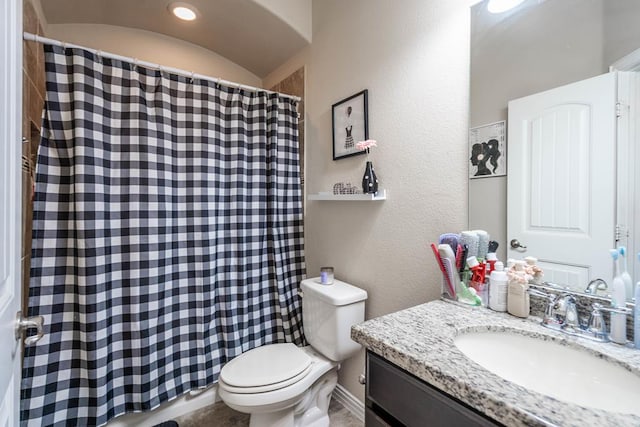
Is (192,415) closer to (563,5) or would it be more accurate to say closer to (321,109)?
(321,109)

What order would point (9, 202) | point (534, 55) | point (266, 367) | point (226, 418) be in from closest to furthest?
point (9, 202) < point (534, 55) < point (266, 367) < point (226, 418)

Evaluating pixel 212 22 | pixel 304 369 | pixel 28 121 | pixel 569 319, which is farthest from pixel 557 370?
pixel 212 22

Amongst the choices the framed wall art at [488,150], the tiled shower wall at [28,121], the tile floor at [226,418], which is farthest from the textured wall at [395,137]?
the tiled shower wall at [28,121]

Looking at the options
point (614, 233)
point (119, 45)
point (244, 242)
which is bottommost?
point (244, 242)

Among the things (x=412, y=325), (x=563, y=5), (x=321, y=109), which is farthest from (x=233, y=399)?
(x=563, y=5)

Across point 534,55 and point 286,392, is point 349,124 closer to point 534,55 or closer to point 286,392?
point 534,55

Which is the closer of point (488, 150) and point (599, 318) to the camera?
point (599, 318)

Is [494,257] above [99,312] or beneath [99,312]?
above

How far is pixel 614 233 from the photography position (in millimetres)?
773

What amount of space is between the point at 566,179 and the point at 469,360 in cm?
64

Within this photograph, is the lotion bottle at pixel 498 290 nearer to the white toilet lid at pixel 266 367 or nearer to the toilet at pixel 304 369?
the toilet at pixel 304 369

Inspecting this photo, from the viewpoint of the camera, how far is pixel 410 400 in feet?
2.15

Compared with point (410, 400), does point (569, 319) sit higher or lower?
higher

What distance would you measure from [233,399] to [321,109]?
1686mm
